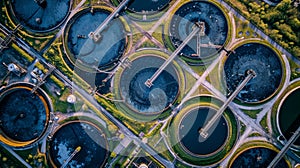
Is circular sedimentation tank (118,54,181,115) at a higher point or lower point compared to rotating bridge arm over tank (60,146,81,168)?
higher

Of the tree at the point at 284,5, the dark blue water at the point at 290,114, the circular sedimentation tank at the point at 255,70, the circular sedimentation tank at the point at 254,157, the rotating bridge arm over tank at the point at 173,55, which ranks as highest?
the tree at the point at 284,5

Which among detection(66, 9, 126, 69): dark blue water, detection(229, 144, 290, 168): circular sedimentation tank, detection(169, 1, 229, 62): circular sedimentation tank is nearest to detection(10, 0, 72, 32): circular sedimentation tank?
detection(66, 9, 126, 69): dark blue water

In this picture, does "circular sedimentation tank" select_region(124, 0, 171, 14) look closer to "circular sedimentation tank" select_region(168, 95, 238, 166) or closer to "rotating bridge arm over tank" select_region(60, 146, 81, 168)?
"circular sedimentation tank" select_region(168, 95, 238, 166)

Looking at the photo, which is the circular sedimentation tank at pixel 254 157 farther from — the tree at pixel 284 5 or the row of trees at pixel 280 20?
the tree at pixel 284 5

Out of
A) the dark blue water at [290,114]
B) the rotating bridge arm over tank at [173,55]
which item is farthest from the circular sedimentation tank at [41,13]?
the dark blue water at [290,114]

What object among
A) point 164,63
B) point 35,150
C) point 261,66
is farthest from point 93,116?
point 261,66

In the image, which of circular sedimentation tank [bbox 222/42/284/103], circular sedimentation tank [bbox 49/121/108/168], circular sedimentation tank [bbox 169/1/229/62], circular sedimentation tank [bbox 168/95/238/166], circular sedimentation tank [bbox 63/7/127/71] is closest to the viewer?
circular sedimentation tank [bbox 168/95/238/166]
